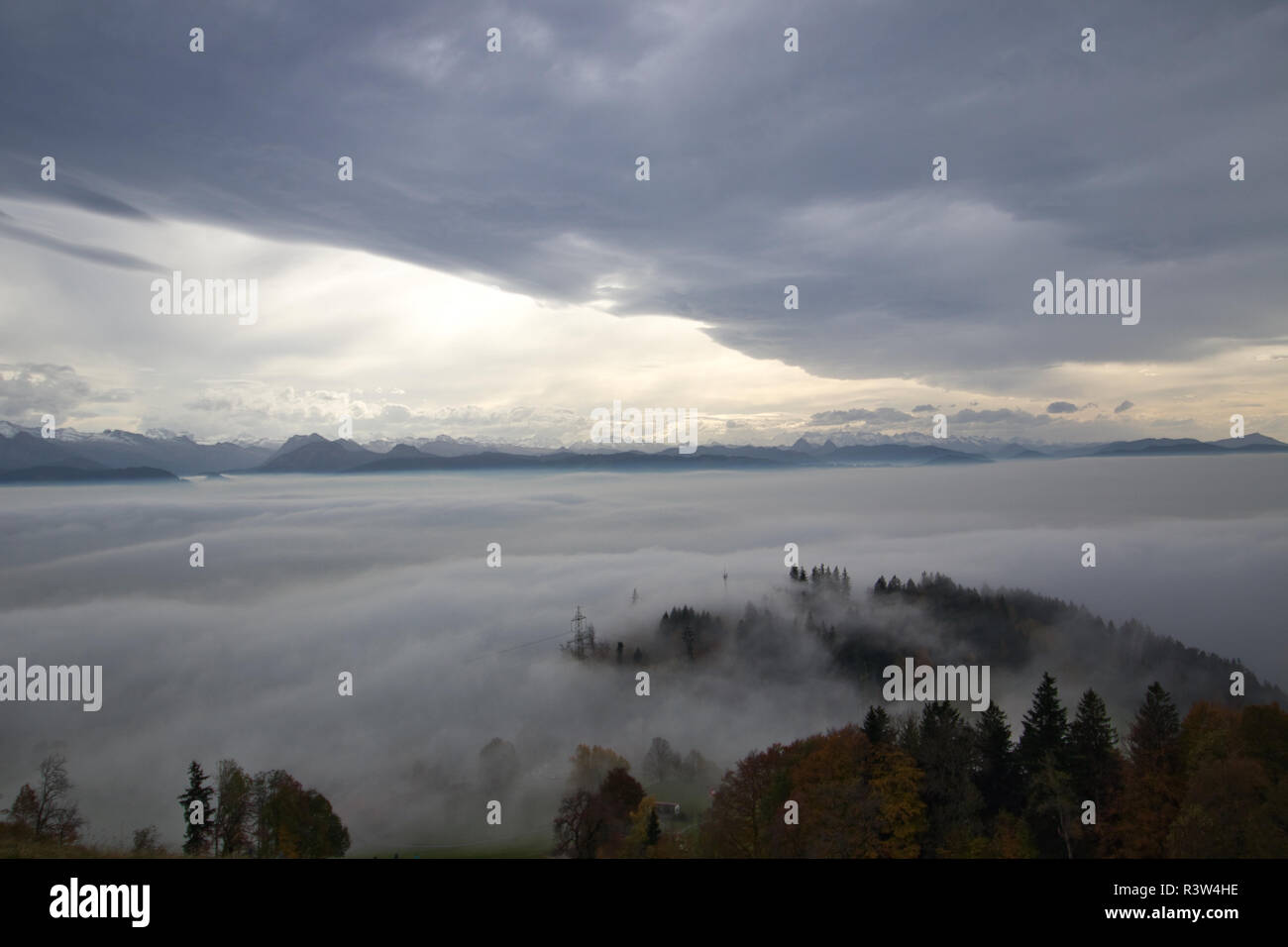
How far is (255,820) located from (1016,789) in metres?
40.7

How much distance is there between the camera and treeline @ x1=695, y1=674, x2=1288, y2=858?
2373 centimetres

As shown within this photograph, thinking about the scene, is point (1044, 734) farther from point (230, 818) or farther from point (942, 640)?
point (942, 640)

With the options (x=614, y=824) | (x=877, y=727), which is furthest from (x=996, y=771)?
(x=614, y=824)

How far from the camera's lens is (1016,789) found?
96.0ft

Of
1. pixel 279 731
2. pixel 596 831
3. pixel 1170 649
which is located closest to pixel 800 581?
pixel 1170 649

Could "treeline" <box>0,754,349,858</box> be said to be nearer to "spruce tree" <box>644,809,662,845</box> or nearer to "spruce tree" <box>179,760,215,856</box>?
"spruce tree" <box>179,760,215,856</box>

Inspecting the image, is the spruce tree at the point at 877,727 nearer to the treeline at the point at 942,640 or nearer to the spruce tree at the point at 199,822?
the spruce tree at the point at 199,822

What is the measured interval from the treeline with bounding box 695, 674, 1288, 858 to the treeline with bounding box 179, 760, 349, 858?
24.9 m

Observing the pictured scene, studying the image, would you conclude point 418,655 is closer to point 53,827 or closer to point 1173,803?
point 53,827

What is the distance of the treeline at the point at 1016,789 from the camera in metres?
23.7

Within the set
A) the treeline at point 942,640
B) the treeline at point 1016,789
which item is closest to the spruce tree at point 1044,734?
the treeline at point 1016,789

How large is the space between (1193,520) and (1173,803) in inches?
8501

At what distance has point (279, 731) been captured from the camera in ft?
325

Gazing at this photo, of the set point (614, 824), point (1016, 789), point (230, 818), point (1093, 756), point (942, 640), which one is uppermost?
point (1093, 756)
